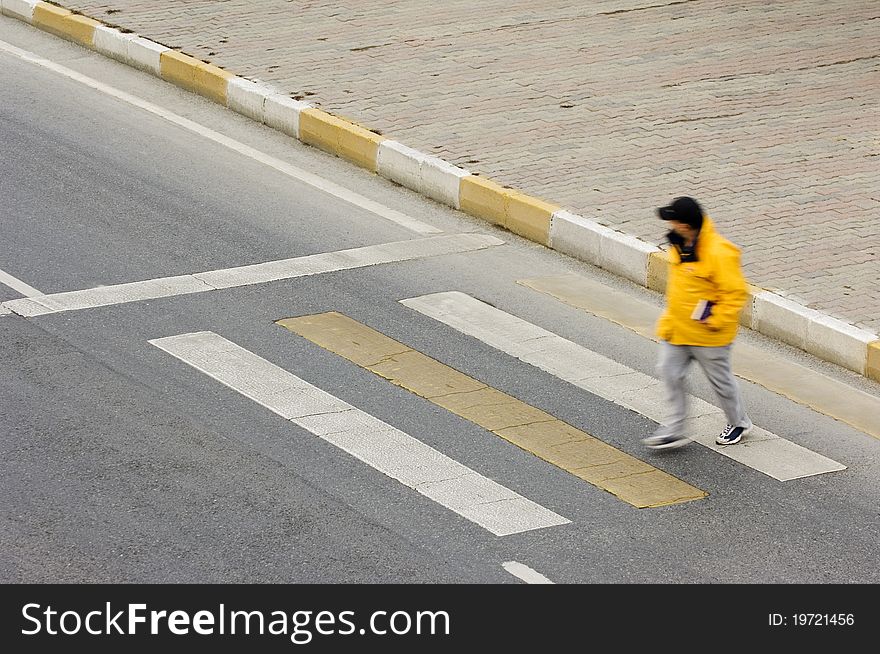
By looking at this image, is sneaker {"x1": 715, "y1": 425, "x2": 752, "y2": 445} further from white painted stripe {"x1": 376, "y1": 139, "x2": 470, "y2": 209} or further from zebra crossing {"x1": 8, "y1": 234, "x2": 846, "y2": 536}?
white painted stripe {"x1": 376, "y1": 139, "x2": 470, "y2": 209}

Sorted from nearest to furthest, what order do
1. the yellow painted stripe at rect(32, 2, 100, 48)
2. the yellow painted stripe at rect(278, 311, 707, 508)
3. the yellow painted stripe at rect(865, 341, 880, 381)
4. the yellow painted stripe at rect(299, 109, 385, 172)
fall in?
the yellow painted stripe at rect(278, 311, 707, 508), the yellow painted stripe at rect(865, 341, 880, 381), the yellow painted stripe at rect(299, 109, 385, 172), the yellow painted stripe at rect(32, 2, 100, 48)

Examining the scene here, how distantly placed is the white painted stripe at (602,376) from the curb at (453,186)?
1.20 m

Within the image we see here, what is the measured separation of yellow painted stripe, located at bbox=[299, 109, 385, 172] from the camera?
13109mm

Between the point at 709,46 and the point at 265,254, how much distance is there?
6623 mm

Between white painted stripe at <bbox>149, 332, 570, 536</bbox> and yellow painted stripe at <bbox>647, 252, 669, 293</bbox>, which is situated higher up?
yellow painted stripe at <bbox>647, 252, 669, 293</bbox>

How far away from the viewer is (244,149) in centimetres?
1344

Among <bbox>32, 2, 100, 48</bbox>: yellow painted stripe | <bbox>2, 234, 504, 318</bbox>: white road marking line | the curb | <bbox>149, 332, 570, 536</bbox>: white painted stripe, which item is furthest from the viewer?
<bbox>32, 2, 100, 48</bbox>: yellow painted stripe

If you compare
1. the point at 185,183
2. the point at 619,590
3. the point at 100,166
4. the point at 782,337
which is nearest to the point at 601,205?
the point at 782,337

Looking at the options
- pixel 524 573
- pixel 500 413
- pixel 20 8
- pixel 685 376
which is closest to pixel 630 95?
pixel 500 413

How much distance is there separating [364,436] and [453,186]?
14.5 ft

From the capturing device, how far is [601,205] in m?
11.9

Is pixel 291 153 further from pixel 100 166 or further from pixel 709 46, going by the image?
pixel 709 46

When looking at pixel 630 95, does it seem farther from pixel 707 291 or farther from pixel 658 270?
pixel 707 291

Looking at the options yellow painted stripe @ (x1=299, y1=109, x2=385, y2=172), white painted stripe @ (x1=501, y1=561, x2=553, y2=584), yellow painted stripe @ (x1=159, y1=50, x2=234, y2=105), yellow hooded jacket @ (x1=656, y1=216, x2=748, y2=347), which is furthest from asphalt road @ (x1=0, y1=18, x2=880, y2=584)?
yellow painted stripe @ (x1=159, y1=50, x2=234, y2=105)
